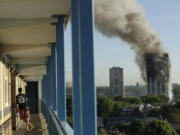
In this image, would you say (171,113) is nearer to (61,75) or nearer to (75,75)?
(61,75)

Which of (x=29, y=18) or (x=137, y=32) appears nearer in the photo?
(x=29, y=18)

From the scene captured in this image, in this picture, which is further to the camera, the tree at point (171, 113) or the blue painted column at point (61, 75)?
the tree at point (171, 113)

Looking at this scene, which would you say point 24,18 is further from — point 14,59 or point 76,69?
point 14,59

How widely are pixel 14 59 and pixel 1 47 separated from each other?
240 centimetres

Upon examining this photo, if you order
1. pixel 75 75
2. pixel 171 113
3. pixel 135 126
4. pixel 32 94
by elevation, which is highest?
pixel 75 75

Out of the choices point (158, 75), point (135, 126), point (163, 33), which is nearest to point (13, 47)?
point (163, 33)

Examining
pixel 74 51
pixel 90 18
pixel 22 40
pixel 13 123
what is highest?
pixel 22 40

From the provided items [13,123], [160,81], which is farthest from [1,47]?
[160,81]

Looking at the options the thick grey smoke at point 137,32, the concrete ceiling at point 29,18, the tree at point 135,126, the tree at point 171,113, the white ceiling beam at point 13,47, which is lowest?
the tree at point 135,126

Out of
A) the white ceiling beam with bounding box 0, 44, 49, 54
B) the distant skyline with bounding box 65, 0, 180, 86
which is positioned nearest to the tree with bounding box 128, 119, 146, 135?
the distant skyline with bounding box 65, 0, 180, 86

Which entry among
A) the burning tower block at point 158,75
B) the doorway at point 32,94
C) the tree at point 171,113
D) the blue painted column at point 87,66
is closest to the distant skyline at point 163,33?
the blue painted column at point 87,66

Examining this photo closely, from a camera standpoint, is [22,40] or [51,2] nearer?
[51,2]

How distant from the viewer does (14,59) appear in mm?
8180

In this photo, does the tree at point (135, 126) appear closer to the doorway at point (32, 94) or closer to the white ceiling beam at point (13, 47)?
the white ceiling beam at point (13, 47)
